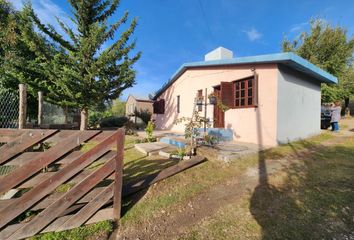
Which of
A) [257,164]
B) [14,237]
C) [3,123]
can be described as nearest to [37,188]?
[14,237]

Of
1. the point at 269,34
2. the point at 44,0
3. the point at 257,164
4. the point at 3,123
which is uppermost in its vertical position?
the point at 269,34

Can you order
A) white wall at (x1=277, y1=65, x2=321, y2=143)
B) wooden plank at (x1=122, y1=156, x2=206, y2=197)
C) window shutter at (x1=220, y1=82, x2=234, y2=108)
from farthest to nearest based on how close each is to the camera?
window shutter at (x1=220, y1=82, x2=234, y2=108)
white wall at (x1=277, y1=65, x2=321, y2=143)
wooden plank at (x1=122, y1=156, x2=206, y2=197)

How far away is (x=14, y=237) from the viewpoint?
2504 mm

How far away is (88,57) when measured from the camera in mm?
9820

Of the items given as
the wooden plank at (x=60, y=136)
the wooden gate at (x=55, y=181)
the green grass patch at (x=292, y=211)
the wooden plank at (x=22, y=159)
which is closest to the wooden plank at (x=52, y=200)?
the wooden gate at (x=55, y=181)

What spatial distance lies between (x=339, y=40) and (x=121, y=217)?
996 inches

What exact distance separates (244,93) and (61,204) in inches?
304

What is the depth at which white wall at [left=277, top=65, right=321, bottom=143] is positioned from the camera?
7707mm

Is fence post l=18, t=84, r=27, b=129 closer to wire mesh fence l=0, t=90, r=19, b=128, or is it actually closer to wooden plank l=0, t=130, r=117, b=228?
wire mesh fence l=0, t=90, r=19, b=128

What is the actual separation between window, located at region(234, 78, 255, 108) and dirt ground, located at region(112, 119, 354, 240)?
3.96 metres

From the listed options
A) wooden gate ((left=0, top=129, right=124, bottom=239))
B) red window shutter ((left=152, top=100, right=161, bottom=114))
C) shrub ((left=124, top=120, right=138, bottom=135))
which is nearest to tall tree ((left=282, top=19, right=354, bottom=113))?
red window shutter ((left=152, top=100, right=161, bottom=114))

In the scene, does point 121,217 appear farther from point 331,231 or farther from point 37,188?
point 331,231

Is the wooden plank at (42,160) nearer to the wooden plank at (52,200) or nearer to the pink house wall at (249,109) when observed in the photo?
the wooden plank at (52,200)

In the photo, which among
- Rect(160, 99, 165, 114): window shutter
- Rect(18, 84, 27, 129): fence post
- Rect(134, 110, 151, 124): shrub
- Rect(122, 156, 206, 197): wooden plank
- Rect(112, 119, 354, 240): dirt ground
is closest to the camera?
Rect(112, 119, 354, 240): dirt ground
